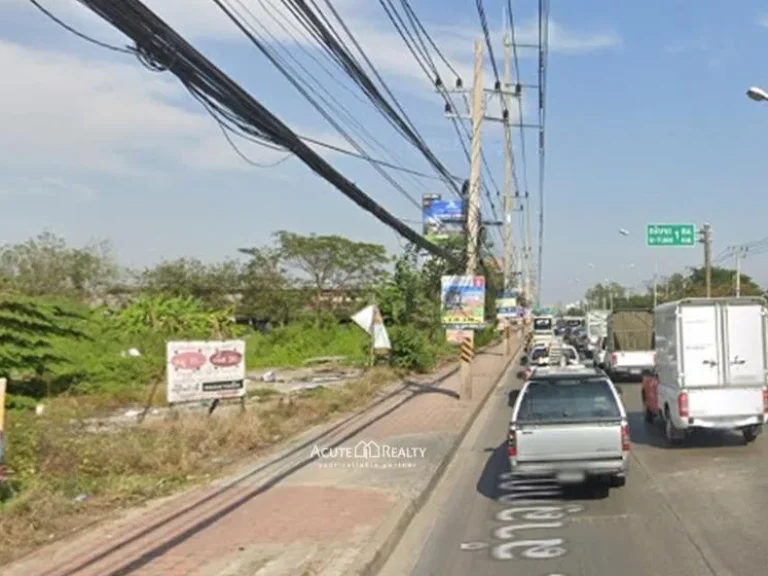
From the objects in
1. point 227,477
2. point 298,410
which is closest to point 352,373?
point 298,410

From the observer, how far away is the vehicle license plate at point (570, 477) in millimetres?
11823

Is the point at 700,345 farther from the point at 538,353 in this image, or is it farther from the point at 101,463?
the point at 538,353

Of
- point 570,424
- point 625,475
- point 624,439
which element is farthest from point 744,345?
point 570,424

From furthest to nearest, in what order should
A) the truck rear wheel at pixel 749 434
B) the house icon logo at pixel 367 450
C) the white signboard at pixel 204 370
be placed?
the white signboard at pixel 204 370 → the truck rear wheel at pixel 749 434 → the house icon logo at pixel 367 450

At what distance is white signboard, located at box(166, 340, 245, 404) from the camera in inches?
679

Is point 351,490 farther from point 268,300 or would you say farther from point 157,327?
point 268,300

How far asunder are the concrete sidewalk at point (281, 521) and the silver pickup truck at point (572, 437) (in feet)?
4.80

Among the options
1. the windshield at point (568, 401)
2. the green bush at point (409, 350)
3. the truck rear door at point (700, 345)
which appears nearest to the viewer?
the windshield at point (568, 401)

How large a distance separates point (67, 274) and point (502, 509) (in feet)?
226

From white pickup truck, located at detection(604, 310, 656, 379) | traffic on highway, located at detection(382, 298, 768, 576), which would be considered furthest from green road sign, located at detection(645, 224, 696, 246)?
traffic on highway, located at detection(382, 298, 768, 576)

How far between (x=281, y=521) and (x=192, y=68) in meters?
4.59

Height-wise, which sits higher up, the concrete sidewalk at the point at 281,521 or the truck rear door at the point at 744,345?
the truck rear door at the point at 744,345

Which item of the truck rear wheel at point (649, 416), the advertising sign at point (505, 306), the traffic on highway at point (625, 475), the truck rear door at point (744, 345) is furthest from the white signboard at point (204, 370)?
the advertising sign at point (505, 306)

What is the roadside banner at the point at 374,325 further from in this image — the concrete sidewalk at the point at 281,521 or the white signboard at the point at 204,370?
the concrete sidewalk at the point at 281,521
